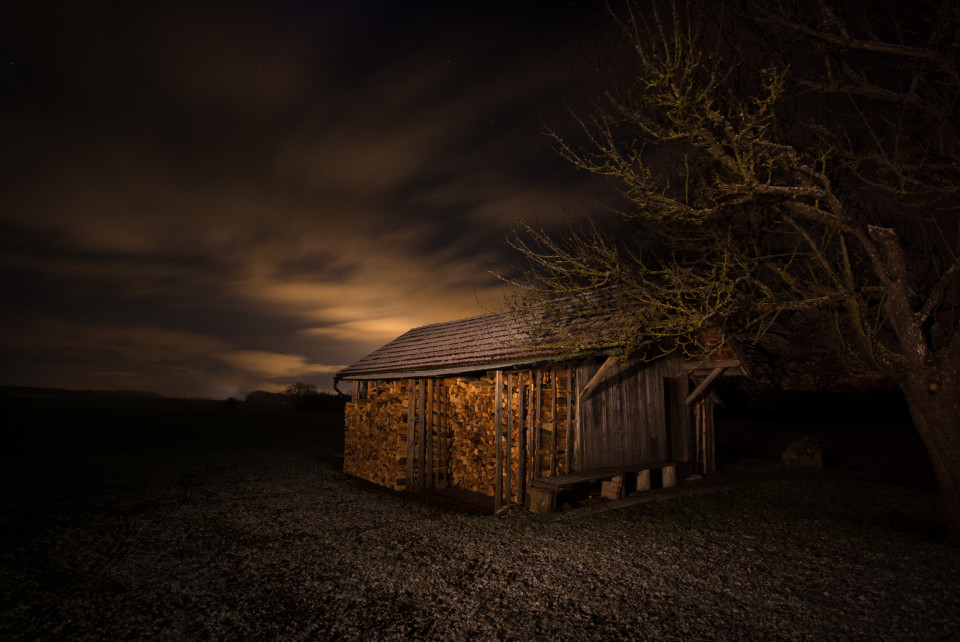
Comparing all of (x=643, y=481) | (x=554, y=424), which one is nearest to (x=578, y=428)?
(x=554, y=424)

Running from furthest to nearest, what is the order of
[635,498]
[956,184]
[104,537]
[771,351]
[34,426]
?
[34,426] → [771,351] → [635,498] → [104,537] → [956,184]

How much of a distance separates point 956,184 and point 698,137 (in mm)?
3265

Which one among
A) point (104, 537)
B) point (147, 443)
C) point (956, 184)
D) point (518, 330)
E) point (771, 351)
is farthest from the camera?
point (147, 443)

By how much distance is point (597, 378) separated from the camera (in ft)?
28.5

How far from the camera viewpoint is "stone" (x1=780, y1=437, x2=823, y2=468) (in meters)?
14.1

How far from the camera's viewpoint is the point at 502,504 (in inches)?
353

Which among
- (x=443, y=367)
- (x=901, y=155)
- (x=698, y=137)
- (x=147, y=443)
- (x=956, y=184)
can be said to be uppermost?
(x=698, y=137)

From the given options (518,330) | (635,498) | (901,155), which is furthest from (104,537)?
(901,155)

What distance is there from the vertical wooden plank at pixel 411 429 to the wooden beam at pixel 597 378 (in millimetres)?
4251

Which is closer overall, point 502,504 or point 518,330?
point 502,504

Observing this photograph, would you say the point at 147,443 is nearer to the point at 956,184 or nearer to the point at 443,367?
the point at 443,367

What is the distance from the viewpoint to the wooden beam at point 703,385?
10.7 meters

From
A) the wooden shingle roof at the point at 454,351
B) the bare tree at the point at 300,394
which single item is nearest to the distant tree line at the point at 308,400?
the bare tree at the point at 300,394

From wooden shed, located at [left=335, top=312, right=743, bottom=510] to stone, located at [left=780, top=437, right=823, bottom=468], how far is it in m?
3.79
